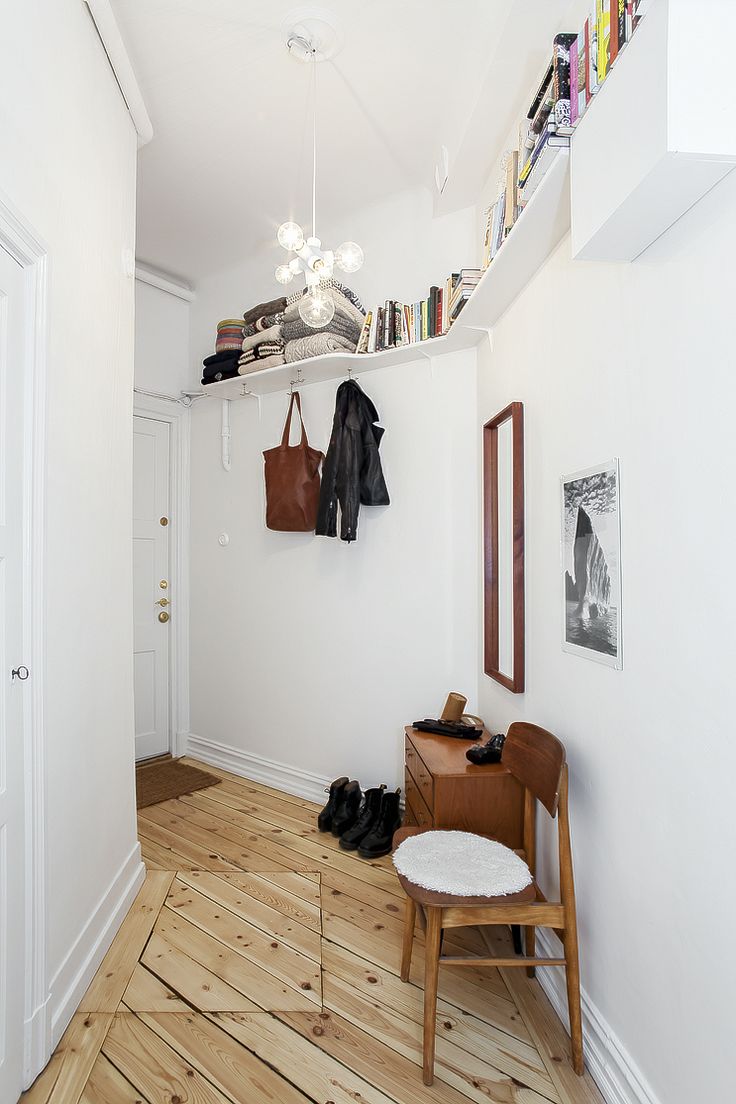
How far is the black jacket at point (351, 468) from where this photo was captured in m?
2.94

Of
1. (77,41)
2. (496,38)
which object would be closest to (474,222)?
(496,38)

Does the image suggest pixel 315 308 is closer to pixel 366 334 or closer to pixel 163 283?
pixel 366 334

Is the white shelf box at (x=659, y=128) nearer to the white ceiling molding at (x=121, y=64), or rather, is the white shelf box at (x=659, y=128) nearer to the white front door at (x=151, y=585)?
the white ceiling molding at (x=121, y=64)

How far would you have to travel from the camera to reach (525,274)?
2.04 meters

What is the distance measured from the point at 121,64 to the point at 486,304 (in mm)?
1414

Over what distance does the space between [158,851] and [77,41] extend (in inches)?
110

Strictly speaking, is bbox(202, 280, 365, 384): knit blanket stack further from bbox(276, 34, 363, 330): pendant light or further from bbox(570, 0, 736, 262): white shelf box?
bbox(570, 0, 736, 262): white shelf box

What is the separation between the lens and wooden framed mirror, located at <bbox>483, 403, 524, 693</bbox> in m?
2.16

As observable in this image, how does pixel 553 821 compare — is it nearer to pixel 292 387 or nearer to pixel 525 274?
pixel 525 274

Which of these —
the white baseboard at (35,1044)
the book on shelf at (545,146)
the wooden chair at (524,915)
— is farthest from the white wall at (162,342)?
the wooden chair at (524,915)

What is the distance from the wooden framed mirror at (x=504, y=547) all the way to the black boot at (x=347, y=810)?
86cm

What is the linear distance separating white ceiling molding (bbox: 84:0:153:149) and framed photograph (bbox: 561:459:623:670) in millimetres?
1891

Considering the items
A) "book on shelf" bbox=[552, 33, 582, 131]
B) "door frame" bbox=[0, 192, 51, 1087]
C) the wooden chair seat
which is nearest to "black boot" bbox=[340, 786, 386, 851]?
the wooden chair seat

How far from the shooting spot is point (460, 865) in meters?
1.64
